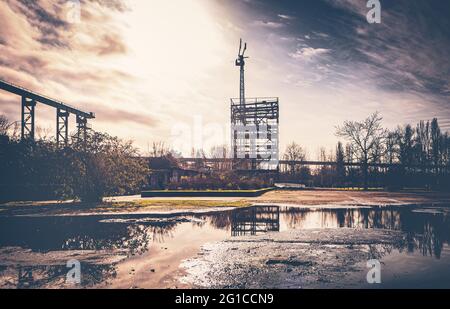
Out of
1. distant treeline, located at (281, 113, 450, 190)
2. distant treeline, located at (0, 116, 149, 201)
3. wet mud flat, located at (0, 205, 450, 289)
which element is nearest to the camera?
wet mud flat, located at (0, 205, 450, 289)

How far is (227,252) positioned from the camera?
877 cm

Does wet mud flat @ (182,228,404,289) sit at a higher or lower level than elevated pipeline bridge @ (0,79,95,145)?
lower

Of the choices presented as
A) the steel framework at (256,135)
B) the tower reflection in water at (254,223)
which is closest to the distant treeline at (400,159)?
the steel framework at (256,135)

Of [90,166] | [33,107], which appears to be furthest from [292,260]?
[33,107]

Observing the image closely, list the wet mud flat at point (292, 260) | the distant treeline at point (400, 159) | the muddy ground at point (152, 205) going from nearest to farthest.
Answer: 1. the wet mud flat at point (292, 260)
2. the muddy ground at point (152, 205)
3. the distant treeline at point (400, 159)

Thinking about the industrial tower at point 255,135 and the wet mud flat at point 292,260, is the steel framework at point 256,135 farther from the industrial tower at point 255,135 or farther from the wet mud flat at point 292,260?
the wet mud flat at point 292,260

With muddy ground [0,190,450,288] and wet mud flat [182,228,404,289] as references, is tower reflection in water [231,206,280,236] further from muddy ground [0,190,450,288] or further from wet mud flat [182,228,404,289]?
wet mud flat [182,228,404,289]

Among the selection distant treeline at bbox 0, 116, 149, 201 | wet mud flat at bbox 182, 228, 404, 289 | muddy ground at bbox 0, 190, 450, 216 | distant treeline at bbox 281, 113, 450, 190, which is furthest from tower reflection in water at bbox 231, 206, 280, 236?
distant treeline at bbox 281, 113, 450, 190

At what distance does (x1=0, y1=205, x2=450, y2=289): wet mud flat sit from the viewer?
21.0ft

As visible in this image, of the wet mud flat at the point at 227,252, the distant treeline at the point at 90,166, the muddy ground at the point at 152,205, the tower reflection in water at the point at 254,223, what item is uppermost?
the distant treeline at the point at 90,166

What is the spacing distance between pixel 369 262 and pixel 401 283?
1.51 meters

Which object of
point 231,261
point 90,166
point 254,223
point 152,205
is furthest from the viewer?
point 90,166

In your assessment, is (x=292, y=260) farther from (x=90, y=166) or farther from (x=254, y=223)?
(x=90, y=166)

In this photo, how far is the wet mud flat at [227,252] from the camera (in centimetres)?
641
